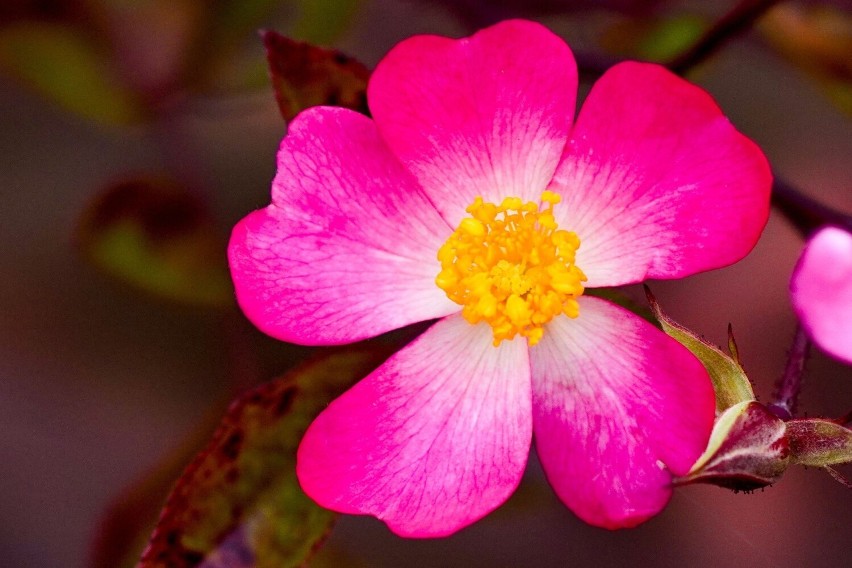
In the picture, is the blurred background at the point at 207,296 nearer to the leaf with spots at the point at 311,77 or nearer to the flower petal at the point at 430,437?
the leaf with spots at the point at 311,77

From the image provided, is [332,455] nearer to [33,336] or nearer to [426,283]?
[426,283]

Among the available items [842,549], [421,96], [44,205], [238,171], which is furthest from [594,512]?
[44,205]

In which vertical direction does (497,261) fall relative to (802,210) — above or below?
above

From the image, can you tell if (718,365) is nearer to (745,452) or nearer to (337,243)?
Result: (745,452)

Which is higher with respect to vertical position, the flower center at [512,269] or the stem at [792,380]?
the flower center at [512,269]

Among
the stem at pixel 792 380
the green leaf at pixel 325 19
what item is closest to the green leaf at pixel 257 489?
the stem at pixel 792 380

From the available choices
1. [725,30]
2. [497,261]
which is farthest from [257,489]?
[725,30]
